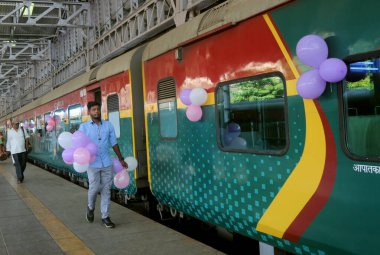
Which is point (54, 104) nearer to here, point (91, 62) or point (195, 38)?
point (91, 62)

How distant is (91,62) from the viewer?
17.0 metres

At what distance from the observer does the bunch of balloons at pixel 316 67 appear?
3055mm

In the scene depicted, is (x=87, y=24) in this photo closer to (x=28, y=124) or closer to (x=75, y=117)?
(x=28, y=124)

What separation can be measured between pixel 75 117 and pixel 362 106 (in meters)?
9.07

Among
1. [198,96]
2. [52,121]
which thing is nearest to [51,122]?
[52,121]

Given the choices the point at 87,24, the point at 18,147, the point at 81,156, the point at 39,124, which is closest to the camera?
the point at 81,156

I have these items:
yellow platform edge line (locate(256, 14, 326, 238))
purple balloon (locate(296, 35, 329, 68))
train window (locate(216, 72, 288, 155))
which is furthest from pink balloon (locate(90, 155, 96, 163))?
purple balloon (locate(296, 35, 329, 68))

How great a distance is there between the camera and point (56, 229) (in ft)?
19.2

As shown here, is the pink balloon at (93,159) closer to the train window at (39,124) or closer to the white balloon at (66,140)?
the white balloon at (66,140)

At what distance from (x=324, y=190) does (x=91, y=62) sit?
48.5 feet

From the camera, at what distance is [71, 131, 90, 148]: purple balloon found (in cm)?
558

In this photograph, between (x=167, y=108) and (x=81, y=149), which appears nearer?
(x=81, y=149)

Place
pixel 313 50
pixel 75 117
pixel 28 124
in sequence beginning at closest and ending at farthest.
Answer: pixel 313 50
pixel 75 117
pixel 28 124

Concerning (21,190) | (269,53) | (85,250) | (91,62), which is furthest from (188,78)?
(91,62)
